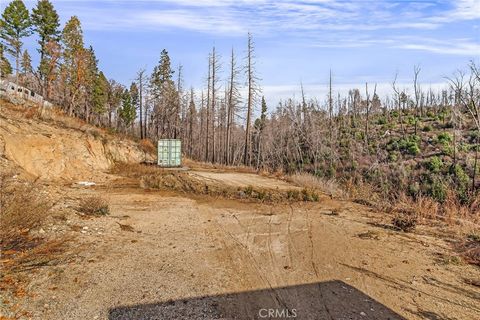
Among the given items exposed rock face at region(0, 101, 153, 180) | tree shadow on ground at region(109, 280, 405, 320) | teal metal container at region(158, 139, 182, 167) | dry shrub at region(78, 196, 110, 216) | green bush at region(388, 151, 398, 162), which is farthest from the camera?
green bush at region(388, 151, 398, 162)

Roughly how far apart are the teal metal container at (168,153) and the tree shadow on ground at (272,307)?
17758 millimetres

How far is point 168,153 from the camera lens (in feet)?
71.1

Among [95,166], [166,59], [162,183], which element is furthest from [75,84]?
[162,183]

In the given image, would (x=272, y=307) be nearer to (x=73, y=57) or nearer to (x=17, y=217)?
(x=17, y=217)

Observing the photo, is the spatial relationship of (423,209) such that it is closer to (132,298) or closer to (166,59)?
(132,298)

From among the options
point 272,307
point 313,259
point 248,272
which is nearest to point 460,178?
point 313,259

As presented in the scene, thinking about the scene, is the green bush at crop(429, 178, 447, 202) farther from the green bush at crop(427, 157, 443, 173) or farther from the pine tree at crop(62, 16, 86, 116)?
the pine tree at crop(62, 16, 86, 116)

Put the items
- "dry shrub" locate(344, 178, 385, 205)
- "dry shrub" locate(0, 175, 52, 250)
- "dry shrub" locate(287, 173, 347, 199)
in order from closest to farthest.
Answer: "dry shrub" locate(0, 175, 52, 250) → "dry shrub" locate(344, 178, 385, 205) → "dry shrub" locate(287, 173, 347, 199)

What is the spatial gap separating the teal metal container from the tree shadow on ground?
17.8 metres

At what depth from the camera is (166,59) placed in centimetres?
4584

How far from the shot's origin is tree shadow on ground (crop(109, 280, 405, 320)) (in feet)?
13.5

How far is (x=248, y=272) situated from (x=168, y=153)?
17.2 metres

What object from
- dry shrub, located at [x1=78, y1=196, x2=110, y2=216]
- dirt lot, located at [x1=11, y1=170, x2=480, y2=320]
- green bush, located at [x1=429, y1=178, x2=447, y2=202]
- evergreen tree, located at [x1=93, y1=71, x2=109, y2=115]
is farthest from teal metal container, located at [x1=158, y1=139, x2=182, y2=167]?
evergreen tree, located at [x1=93, y1=71, x2=109, y2=115]

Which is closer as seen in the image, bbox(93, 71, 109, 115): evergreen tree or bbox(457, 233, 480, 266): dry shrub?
bbox(457, 233, 480, 266): dry shrub
